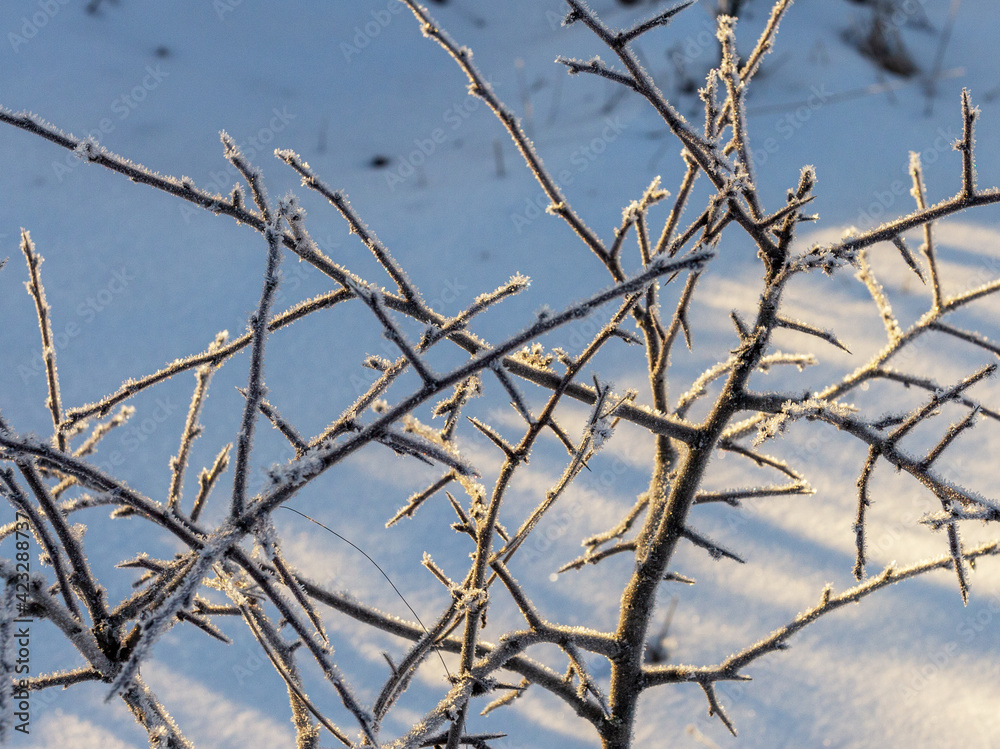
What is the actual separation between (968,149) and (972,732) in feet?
4.37

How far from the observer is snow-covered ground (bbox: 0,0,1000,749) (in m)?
1.56

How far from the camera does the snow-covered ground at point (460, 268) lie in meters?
1.56

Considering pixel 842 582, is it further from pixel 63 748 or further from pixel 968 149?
pixel 63 748

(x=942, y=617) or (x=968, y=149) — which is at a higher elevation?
(x=942, y=617)

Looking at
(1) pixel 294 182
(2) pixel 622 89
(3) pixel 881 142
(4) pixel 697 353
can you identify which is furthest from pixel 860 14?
(1) pixel 294 182

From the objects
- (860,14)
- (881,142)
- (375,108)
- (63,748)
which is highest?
(860,14)

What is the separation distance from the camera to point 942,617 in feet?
5.40

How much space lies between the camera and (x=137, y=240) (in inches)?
92.0

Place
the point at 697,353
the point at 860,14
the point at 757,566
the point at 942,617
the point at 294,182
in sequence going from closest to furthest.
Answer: the point at 942,617
the point at 757,566
the point at 697,353
the point at 294,182
the point at 860,14

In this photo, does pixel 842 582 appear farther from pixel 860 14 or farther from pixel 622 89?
pixel 860 14

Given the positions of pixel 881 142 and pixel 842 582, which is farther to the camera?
pixel 881 142

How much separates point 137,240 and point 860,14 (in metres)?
3.05

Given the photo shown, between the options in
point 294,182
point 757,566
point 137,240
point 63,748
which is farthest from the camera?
point 294,182

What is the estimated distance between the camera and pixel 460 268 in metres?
2.29
